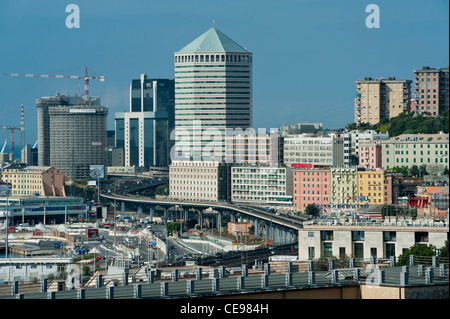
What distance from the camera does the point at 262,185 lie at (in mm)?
56344

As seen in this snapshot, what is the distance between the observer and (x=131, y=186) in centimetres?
7425

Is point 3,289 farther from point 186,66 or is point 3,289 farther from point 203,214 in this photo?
point 186,66

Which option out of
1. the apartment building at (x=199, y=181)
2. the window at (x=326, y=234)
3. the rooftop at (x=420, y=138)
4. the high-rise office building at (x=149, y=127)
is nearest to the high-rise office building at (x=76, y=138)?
the high-rise office building at (x=149, y=127)

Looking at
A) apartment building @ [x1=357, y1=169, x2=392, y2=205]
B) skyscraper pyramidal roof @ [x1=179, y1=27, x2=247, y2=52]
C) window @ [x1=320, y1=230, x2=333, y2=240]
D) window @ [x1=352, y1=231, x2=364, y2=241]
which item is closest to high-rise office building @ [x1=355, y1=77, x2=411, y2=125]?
apartment building @ [x1=357, y1=169, x2=392, y2=205]

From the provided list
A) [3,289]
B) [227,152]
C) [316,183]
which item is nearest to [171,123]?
[227,152]

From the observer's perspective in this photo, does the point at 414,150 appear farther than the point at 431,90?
No

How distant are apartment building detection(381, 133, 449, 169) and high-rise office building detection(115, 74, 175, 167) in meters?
41.6

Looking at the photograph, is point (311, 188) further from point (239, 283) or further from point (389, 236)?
point (239, 283)

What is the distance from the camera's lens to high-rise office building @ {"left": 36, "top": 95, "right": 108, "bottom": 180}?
8212 centimetres

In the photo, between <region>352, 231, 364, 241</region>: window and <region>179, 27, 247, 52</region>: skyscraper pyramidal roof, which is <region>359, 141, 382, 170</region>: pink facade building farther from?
<region>352, 231, 364, 241</region>: window

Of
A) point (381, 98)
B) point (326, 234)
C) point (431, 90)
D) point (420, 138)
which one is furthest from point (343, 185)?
point (326, 234)

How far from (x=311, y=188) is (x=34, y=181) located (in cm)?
2310

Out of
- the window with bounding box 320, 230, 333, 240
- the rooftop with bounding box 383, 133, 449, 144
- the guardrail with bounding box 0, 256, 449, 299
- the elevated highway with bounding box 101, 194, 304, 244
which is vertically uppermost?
the rooftop with bounding box 383, 133, 449, 144
